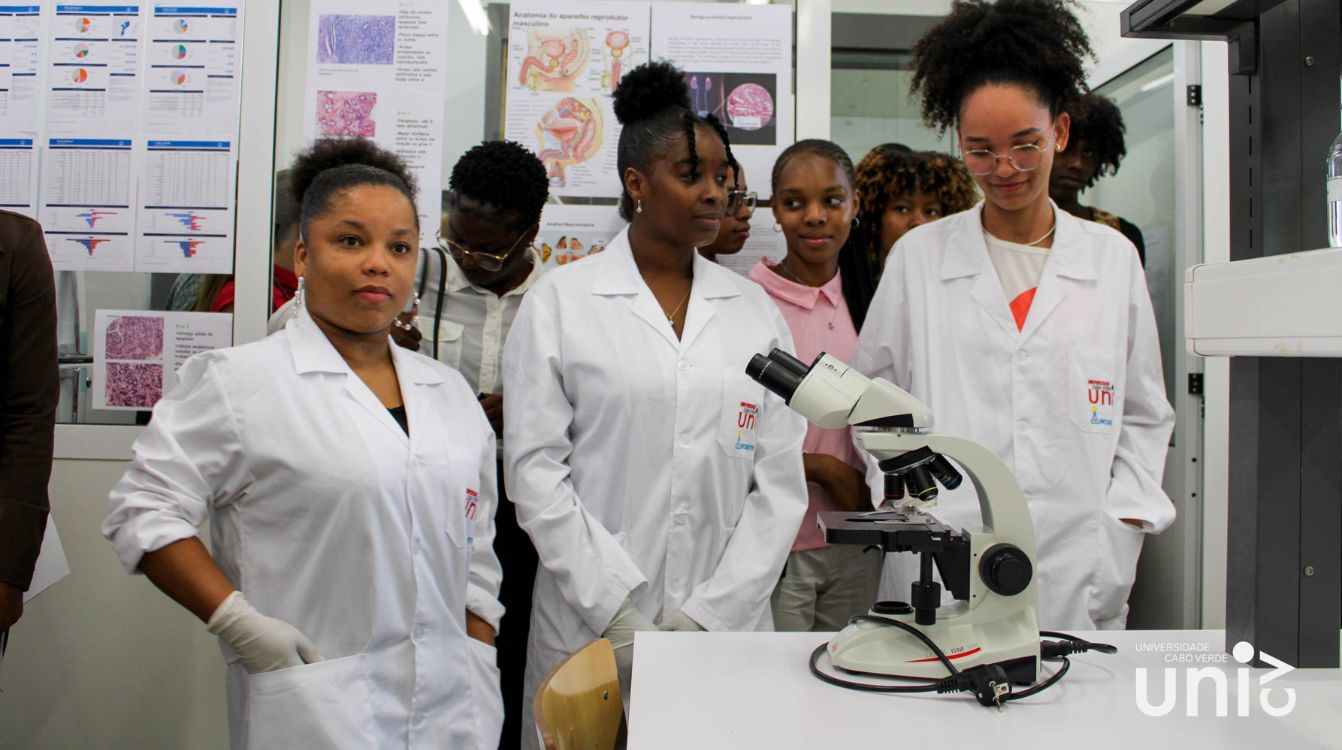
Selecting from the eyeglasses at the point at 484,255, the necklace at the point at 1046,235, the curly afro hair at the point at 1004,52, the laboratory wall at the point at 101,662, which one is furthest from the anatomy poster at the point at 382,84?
the necklace at the point at 1046,235

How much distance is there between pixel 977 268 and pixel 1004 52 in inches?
18.7

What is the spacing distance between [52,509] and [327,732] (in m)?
1.53

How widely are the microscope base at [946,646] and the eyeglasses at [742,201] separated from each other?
1.22 m

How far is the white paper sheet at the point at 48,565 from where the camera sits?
2.04 m

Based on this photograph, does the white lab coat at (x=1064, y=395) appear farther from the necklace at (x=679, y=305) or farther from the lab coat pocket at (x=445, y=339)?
the lab coat pocket at (x=445, y=339)

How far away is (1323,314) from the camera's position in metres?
0.96

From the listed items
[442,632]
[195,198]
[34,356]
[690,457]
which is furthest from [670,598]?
[195,198]

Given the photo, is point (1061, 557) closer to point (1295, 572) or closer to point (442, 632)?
point (1295, 572)

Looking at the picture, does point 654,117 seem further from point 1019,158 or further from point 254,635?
point 254,635

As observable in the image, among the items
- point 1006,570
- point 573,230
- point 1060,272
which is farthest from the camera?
point 573,230

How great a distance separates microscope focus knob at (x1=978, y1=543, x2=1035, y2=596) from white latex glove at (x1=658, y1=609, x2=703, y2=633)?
68 cm

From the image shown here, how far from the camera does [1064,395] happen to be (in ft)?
6.16

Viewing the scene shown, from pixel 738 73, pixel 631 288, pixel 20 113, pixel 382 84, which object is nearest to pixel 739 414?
pixel 631 288

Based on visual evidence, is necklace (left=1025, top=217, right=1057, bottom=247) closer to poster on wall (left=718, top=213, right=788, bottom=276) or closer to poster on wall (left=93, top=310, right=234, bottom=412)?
poster on wall (left=718, top=213, right=788, bottom=276)
